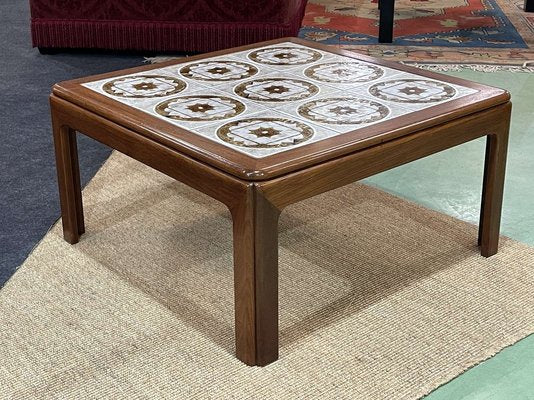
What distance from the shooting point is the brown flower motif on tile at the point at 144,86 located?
5.49 ft

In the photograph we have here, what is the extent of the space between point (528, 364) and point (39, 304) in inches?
33.3

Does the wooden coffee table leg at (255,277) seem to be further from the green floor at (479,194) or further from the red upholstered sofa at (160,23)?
the red upholstered sofa at (160,23)

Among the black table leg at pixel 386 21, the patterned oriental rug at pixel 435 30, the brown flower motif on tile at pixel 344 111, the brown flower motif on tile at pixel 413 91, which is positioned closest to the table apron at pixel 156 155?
the brown flower motif on tile at pixel 344 111

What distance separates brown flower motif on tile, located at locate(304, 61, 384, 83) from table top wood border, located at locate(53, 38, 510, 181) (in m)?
0.10

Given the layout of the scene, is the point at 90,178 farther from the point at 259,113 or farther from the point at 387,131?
the point at 387,131

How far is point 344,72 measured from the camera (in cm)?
Answer: 182

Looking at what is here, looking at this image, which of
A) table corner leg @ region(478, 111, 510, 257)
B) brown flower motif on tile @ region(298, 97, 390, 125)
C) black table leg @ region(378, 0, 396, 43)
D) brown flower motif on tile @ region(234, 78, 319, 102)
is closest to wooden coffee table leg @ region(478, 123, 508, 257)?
table corner leg @ region(478, 111, 510, 257)

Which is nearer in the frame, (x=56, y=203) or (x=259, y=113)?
(x=259, y=113)

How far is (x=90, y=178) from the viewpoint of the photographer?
7.16 ft

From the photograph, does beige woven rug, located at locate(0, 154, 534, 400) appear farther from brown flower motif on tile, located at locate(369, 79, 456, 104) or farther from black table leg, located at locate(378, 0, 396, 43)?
black table leg, located at locate(378, 0, 396, 43)

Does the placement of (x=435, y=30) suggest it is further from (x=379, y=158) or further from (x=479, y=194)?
(x=379, y=158)

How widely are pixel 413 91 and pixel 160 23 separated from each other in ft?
5.55

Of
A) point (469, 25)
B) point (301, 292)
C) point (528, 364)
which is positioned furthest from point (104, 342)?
point (469, 25)

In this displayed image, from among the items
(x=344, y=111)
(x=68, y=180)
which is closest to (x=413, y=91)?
(x=344, y=111)
